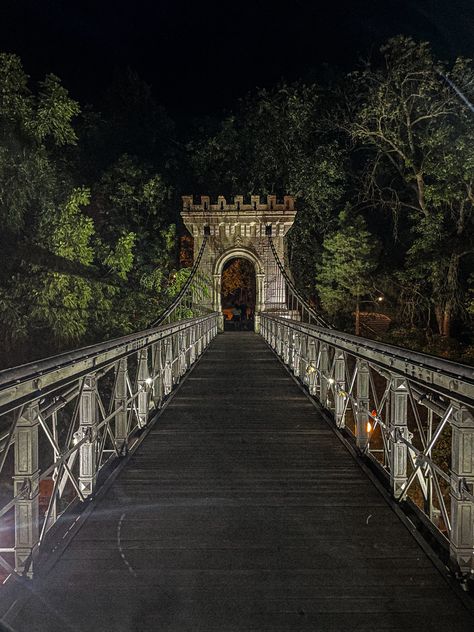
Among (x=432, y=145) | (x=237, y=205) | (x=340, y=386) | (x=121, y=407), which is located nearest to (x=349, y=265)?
(x=237, y=205)

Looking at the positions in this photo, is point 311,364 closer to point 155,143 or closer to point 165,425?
point 165,425

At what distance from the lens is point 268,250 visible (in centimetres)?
2584

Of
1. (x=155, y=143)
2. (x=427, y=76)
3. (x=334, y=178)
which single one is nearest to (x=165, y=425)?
(x=427, y=76)

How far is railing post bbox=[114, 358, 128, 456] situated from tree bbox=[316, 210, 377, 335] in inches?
786

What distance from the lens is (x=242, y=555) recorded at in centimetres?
312

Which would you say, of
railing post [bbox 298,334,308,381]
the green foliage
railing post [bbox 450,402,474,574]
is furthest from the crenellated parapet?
railing post [bbox 450,402,474,574]

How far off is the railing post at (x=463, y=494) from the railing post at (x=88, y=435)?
2.20m

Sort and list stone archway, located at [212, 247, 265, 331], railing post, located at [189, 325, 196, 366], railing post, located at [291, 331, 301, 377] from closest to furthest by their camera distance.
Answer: railing post, located at [291, 331, 301, 377] < railing post, located at [189, 325, 196, 366] < stone archway, located at [212, 247, 265, 331]

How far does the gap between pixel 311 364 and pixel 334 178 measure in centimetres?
2164

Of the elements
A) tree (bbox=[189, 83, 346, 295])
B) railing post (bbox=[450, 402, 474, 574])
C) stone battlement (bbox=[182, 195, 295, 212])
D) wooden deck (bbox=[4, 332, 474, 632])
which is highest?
tree (bbox=[189, 83, 346, 295])

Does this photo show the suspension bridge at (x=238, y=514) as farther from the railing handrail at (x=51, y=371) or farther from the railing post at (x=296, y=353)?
the railing post at (x=296, y=353)

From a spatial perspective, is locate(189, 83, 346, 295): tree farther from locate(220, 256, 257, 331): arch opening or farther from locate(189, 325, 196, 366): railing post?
locate(189, 325, 196, 366): railing post

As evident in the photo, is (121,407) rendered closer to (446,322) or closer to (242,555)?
(242,555)

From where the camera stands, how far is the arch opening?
114ft
